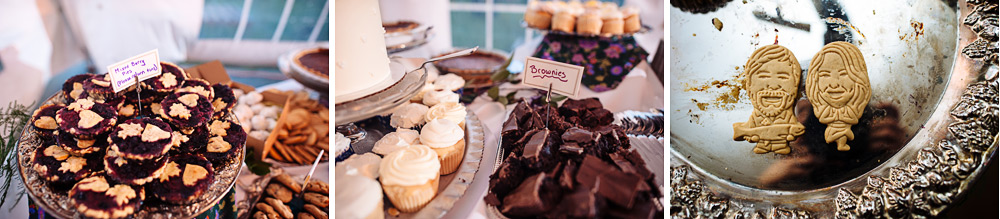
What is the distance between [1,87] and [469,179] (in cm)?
131

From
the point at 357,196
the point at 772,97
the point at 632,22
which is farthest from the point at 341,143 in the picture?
the point at 632,22

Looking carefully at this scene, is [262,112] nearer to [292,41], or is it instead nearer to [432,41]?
[292,41]

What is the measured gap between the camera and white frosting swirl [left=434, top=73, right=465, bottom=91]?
1881mm

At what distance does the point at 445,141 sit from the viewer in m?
1.45

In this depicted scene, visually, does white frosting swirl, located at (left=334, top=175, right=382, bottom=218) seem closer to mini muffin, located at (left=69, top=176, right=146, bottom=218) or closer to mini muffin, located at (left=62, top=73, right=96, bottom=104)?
mini muffin, located at (left=69, top=176, right=146, bottom=218)

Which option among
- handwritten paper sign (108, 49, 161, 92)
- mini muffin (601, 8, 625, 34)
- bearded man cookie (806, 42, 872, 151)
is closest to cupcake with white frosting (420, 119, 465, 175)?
handwritten paper sign (108, 49, 161, 92)

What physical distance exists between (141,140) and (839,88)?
67.2 inches

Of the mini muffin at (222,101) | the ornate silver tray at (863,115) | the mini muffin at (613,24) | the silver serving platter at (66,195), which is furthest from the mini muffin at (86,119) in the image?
the mini muffin at (613,24)

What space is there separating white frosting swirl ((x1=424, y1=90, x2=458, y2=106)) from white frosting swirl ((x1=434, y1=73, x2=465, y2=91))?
9 centimetres

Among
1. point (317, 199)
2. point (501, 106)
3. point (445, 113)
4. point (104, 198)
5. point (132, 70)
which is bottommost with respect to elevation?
point (317, 199)

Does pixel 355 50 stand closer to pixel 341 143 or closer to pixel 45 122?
pixel 341 143

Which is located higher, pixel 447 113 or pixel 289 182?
pixel 447 113

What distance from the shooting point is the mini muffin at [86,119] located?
1119mm

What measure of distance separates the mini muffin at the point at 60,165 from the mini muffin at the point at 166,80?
0.27 meters
